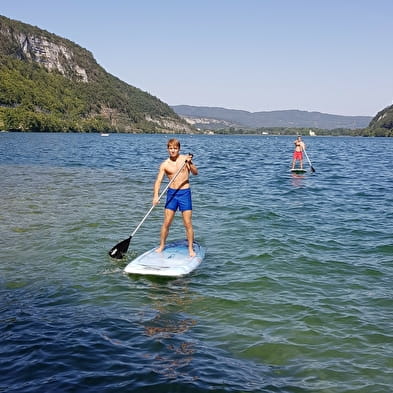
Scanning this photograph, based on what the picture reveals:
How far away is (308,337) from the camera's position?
7.23 metres

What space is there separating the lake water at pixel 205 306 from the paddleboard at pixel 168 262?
0.17 meters

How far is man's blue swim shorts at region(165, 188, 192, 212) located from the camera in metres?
11.1

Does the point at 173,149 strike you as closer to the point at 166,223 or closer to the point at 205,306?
the point at 166,223

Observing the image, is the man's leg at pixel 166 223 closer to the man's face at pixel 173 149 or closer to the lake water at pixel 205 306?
the lake water at pixel 205 306

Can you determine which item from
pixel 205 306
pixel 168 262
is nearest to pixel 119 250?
pixel 168 262

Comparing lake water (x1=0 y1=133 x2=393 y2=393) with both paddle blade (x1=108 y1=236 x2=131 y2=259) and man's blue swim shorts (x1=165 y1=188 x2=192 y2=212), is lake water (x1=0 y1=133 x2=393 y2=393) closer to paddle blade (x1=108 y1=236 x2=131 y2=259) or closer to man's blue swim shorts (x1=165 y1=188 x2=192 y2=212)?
Answer: paddle blade (x1=108 y1=236 x2=131 y2=259)

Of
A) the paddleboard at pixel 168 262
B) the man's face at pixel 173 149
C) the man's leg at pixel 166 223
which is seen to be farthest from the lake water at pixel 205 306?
the man's face at pixel 173 149

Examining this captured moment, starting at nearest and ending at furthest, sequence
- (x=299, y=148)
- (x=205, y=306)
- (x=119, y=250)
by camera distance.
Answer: (x=205, y=306) → (x=119, y=250) → (x=299, y=148)

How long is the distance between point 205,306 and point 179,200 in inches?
131

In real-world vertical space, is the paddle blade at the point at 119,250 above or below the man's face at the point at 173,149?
below

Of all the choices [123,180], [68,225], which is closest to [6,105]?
[123,180]

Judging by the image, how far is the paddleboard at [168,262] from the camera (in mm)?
9945

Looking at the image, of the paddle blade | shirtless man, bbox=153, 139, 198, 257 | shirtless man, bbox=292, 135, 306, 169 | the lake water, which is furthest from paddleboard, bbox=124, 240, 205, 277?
shirtless man, bbox=292, 135, 306, 169

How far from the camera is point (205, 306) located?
8.41m
